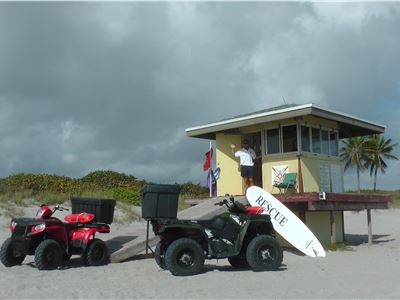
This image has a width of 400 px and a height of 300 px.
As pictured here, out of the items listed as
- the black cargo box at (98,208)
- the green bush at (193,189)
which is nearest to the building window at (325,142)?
the black cargo box at (98,208)

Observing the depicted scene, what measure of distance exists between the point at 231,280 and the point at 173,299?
186cm

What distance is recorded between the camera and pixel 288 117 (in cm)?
1362

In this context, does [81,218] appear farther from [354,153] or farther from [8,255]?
[354,153]

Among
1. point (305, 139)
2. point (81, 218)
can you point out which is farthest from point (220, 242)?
point (305, 139)

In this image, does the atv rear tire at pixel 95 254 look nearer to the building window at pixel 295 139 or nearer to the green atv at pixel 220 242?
the green atv at pixel 220 242

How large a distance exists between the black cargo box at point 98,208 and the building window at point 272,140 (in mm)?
5576

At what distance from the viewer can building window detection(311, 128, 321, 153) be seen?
14912 mm

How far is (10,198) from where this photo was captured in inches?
733

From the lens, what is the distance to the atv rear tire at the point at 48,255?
944 centimetres

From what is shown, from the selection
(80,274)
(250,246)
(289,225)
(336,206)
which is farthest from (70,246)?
(336,206)

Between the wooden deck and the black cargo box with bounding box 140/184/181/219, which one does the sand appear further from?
the wooden deck

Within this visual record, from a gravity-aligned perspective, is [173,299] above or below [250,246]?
below

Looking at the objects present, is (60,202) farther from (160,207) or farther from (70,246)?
(160,207)

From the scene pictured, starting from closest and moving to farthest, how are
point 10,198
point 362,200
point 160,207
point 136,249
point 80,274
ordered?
point 80,274, point 160,207, point 136,249, point 362,200, point 10,198
